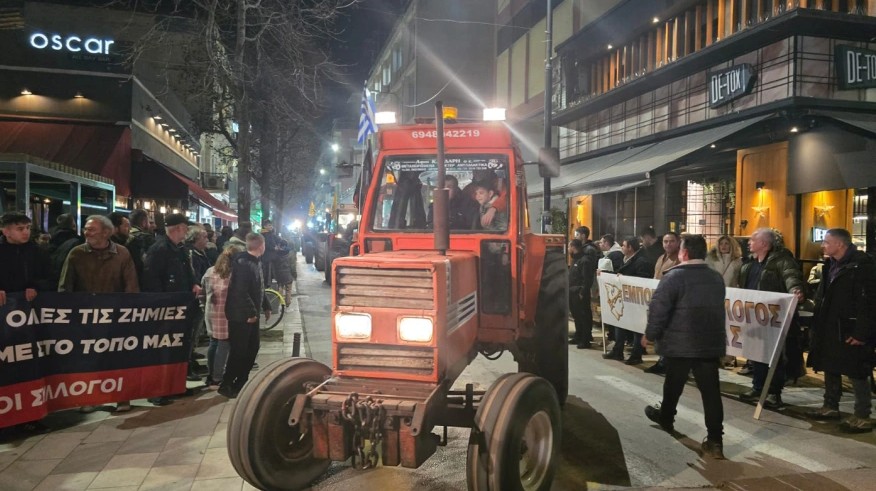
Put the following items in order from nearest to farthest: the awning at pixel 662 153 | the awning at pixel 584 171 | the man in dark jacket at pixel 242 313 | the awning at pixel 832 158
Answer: the man in dark jacket at pixel 242 313 < the awning at pixel 832 158 < the awning at pixel 662 153 < the awning at pixel 584 171

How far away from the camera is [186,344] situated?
6.32 m

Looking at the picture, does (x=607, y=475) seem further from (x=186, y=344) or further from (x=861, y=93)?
(x=861, y=93)

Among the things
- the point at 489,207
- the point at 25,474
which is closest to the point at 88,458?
the point at 25,474

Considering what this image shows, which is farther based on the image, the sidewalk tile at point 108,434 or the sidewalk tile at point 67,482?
the sidewalk tile at point 108,434

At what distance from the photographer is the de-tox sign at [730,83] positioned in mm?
12398

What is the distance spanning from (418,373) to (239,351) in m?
3.50

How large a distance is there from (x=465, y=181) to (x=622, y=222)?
15.0 m

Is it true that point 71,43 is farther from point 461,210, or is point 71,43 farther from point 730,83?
point 730,83

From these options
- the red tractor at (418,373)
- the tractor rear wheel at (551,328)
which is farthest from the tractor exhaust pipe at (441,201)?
the tractor rear wheel at (551,328)

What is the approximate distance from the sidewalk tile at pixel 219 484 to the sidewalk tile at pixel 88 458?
937 millimetres

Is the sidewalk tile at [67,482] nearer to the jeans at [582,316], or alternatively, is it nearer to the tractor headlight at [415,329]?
the tractor headlight at [415,329]

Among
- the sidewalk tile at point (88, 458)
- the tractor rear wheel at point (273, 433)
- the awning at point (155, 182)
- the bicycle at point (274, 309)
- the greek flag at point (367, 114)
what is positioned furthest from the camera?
the awning at point (155, 182)

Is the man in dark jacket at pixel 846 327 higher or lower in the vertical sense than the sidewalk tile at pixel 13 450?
higher

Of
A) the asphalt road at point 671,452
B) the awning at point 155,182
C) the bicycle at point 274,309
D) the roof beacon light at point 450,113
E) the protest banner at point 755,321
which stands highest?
the awning at point 155,182
